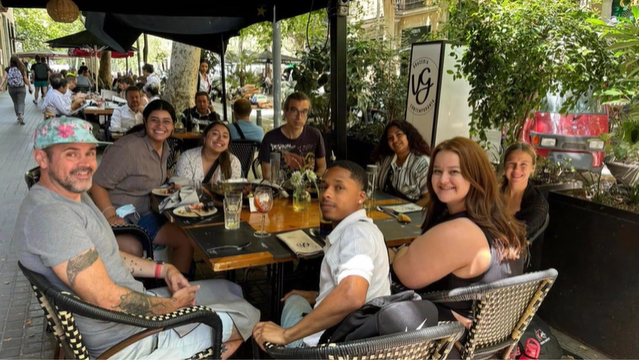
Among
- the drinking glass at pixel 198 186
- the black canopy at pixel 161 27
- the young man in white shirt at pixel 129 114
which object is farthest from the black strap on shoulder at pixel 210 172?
the young man in white shirt at pixel 129 114

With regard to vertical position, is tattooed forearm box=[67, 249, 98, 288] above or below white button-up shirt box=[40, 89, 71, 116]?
below

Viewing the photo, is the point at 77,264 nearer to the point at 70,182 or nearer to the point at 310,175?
the point at 70,182

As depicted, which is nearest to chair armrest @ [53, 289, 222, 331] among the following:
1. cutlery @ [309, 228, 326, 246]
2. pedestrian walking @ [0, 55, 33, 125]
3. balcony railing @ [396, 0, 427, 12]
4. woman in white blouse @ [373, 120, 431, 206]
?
cutlery @ [309, 228, 326, 246]

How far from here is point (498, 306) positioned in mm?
1897

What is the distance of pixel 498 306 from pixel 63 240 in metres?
1.67

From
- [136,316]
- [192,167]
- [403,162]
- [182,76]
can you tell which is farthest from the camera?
[182,76]

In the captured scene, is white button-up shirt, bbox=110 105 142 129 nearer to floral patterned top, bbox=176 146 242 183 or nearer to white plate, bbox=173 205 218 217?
floral patterned top, bbox=176 146 242 183

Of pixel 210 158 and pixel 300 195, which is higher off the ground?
pixel 210 158

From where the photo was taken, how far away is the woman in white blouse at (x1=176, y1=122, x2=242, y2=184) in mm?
3596

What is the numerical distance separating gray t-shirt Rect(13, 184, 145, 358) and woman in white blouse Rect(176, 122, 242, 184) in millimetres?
1615

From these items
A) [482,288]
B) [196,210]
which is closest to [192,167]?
[196,210]

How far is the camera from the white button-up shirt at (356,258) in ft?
5.55

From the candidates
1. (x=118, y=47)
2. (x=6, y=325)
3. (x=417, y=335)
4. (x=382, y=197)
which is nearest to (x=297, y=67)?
(x=118, y=47)

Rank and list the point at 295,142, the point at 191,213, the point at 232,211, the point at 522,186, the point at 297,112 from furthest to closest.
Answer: the point at 295,142 < the point at 297,112 < the point at 522,186 < the point at 191,213 < the point at 232,211
